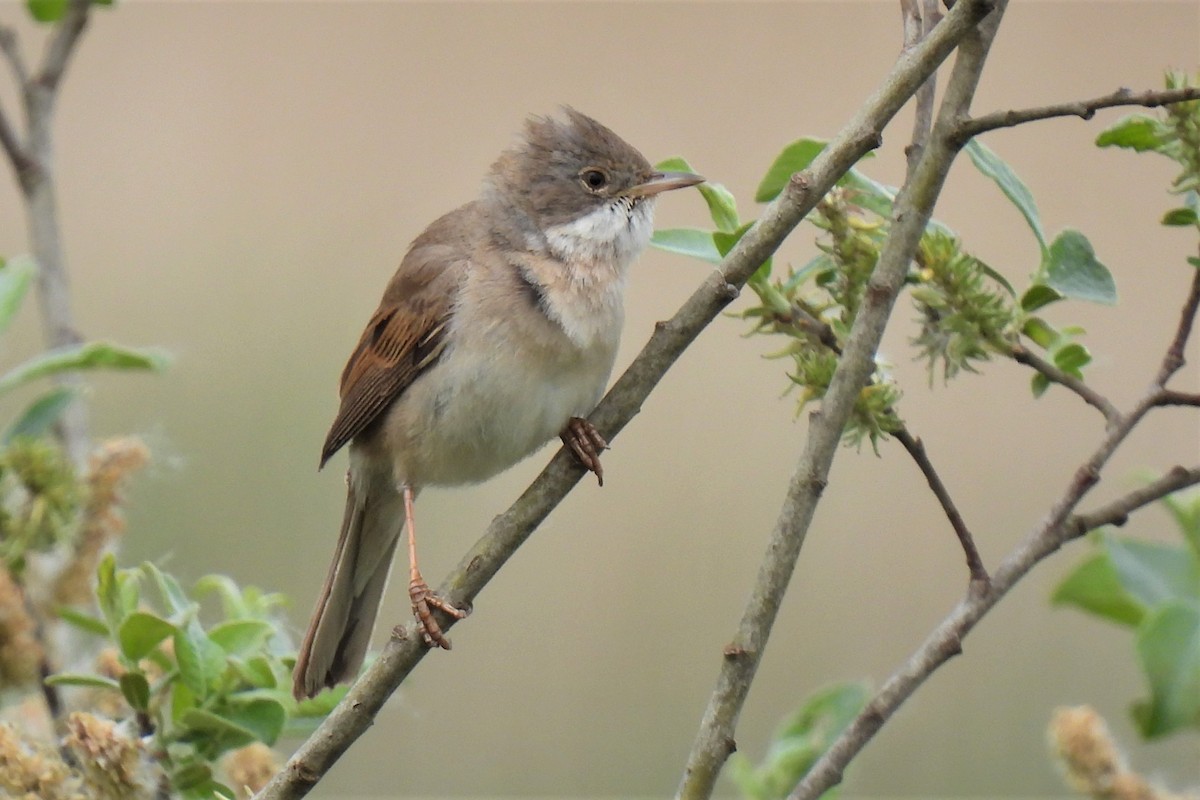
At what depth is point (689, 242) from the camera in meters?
1.86

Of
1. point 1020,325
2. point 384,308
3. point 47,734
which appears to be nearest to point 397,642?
point 47,734

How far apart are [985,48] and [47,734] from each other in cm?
137

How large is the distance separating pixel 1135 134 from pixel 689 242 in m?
0.56

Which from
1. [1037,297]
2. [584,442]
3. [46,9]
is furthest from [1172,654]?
[46,9]

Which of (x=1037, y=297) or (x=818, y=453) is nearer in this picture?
(x=818, y=453)

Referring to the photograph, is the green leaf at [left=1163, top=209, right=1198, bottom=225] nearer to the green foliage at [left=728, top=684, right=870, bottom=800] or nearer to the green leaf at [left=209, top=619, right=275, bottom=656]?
the green foliage at [left=728, top=684, right=870, bottom=800]

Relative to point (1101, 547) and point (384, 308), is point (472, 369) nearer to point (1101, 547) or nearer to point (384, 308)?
point (384, 308)

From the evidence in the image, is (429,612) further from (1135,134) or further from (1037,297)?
(1135,134)

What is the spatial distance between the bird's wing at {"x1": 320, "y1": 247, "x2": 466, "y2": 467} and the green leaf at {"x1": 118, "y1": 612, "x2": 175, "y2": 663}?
1.05m

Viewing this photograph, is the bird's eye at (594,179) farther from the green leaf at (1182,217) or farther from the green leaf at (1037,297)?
the green leaf at (1182,217)

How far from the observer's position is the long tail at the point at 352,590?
221 cm

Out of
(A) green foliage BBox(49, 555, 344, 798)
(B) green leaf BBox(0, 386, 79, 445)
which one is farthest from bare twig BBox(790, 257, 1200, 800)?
(B) green leaf BBox(0, 386, 79, 445)

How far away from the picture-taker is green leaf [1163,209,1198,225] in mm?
1530

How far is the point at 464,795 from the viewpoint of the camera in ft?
13.7
